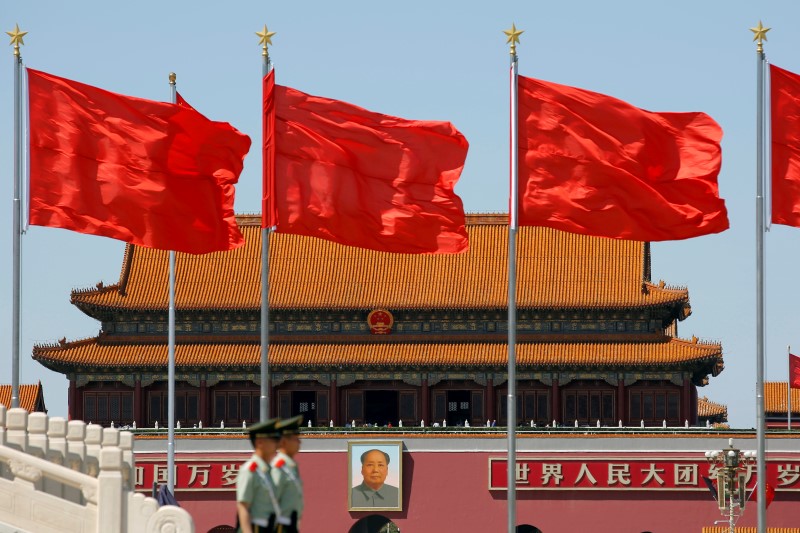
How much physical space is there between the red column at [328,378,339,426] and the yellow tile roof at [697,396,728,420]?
107 feet

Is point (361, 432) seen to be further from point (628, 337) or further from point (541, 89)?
point (541, 89)

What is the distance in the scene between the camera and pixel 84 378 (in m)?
64.6

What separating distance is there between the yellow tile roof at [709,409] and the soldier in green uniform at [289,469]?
2965 inches

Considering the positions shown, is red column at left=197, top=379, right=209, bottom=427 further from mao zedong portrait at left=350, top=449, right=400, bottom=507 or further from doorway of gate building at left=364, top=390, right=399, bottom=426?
mao zedong portrait at left=350, top=449, right=400, bottom=507

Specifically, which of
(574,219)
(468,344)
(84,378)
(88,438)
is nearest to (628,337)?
(468,344)

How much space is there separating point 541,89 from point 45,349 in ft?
116

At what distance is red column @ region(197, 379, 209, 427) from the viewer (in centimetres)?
6397

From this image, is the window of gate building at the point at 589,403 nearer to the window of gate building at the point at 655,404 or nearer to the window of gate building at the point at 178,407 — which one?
the window of gate building at the point at 655,404

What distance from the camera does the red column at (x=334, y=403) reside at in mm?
63906

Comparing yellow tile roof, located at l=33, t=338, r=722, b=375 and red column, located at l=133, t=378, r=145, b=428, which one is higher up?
yellow tile roof, located at l=33, t=338, r=722, b=375

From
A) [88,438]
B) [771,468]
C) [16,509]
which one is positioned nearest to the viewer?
[16,509]

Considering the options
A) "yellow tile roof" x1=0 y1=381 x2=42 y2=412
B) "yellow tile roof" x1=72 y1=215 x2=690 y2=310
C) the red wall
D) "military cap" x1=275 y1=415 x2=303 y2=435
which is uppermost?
"yellow tile roof" x1=72 y1=215 x2=690 y2=310

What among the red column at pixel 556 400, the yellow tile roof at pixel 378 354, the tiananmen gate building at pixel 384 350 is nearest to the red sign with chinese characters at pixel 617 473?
the tiananmen gate building at pixel 384 350

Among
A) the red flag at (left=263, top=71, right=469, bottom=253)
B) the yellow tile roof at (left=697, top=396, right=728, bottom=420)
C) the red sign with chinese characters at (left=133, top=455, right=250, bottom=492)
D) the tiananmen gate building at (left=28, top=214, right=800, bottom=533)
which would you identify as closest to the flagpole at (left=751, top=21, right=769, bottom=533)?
the red flag at (left=263, top=71, right=469, bottom=253)
